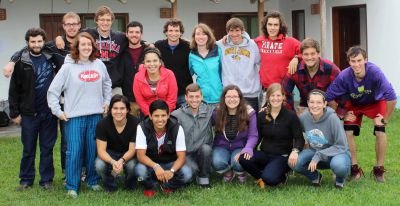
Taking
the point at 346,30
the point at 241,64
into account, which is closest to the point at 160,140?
the point at 241,64

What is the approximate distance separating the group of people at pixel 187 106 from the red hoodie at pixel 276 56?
0.01 metres

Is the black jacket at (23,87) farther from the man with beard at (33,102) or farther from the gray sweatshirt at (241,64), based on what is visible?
the gray sweatshirt at (241,64)

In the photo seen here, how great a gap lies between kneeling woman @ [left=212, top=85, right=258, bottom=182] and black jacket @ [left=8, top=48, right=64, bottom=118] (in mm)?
2002

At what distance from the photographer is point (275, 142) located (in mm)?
6953

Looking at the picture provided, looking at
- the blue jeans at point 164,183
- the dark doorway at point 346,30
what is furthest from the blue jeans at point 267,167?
the dark doorway at point 346,30

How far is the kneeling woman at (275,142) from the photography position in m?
6.71

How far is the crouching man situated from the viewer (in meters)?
6.52

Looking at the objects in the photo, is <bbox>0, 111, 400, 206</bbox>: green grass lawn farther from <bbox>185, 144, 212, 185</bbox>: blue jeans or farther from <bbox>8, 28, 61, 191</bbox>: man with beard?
<bbox>8, 28, 61, 191</bbox>: man with beard

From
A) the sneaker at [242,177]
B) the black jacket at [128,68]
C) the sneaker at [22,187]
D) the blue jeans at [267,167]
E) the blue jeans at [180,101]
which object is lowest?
the sneaker at [22,187]

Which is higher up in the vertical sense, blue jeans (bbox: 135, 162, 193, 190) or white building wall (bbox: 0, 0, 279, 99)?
white building wall (bbox: 0, 0, 279, 99)

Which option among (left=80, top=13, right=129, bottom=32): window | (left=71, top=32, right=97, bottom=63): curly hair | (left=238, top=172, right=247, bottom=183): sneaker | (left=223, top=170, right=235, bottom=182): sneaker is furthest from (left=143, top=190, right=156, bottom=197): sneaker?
(left=80, top=13, right=129, bottom=32): window

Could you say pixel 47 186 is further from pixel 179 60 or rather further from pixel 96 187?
pixel 179 60

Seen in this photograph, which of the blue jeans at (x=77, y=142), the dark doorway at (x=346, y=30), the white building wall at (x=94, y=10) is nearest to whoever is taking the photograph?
the blue jeans at (x=77, y=142)

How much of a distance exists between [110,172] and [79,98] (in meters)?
0.84
